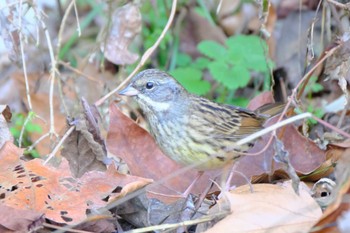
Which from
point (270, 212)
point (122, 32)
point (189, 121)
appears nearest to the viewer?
point (270, 212)

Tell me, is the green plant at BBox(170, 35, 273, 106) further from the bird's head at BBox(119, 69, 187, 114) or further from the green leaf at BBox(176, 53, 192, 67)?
the bird's head at BBox(119, 69, 187, 114)

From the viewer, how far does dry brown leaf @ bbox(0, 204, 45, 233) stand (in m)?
3.15

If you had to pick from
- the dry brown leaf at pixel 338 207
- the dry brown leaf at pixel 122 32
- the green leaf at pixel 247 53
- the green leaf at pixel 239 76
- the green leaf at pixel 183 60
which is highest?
the dry brown leaf at pixel 122 32

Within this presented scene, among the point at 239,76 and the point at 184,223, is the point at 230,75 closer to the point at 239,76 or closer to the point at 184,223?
the point at 239,76

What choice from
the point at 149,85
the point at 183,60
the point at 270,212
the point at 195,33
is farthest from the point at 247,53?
the point at 270,212

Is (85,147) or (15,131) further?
(15,131)

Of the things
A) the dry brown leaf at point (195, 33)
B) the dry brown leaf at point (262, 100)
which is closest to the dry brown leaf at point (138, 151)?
the dry brown leaf at point (262, 100)

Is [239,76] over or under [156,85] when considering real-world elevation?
under

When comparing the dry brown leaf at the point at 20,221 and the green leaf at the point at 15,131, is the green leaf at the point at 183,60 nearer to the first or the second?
the green leaf at the point at 15,131

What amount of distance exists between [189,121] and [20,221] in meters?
1.24

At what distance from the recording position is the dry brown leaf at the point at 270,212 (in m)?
2.94

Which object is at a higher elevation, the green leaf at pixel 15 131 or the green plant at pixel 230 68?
the green plant at pixel 230 68

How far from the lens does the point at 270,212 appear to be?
9.91ft

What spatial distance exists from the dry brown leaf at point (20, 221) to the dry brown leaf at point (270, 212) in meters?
0.68
